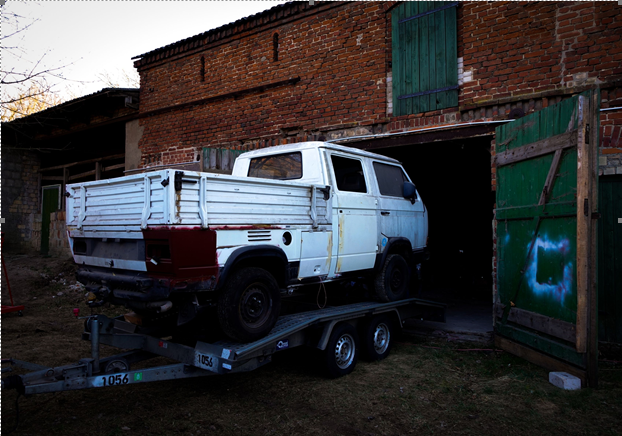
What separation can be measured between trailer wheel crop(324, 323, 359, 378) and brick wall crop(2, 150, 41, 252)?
13927mm

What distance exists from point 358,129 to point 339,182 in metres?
2.88

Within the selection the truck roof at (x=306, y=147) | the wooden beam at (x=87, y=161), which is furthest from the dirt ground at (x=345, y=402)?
the wooden beam at (x=87, y=161)

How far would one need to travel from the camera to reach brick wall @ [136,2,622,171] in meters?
6.14

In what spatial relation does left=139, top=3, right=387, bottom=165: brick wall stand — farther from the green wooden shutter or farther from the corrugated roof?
the green wooden shutter

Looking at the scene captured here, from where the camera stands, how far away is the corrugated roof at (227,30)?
352 inches

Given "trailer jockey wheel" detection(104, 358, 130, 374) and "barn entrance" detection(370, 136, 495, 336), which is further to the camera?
"barn entrance" detection(370, 136, 495, 336)

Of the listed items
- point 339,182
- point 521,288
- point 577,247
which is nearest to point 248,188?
point 339,182

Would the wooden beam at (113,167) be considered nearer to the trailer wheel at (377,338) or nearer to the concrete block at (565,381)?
the trailer wheel at (377,338)

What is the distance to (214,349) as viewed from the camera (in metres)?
3.95

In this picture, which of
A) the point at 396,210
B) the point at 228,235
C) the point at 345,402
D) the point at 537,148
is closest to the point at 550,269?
the point at 537,148

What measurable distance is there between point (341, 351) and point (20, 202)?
14852 millimetres

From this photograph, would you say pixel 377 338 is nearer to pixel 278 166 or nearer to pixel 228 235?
Answer: pixel 278 166

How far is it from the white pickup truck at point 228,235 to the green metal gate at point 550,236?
6.23ft

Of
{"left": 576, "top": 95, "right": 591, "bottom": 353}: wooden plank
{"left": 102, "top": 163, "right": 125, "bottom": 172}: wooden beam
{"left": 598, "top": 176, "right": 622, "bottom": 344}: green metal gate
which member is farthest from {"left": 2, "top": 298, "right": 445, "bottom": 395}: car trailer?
{"left": 102, "top": 163, "right": 125, "bottom": 172}: wooden beam
